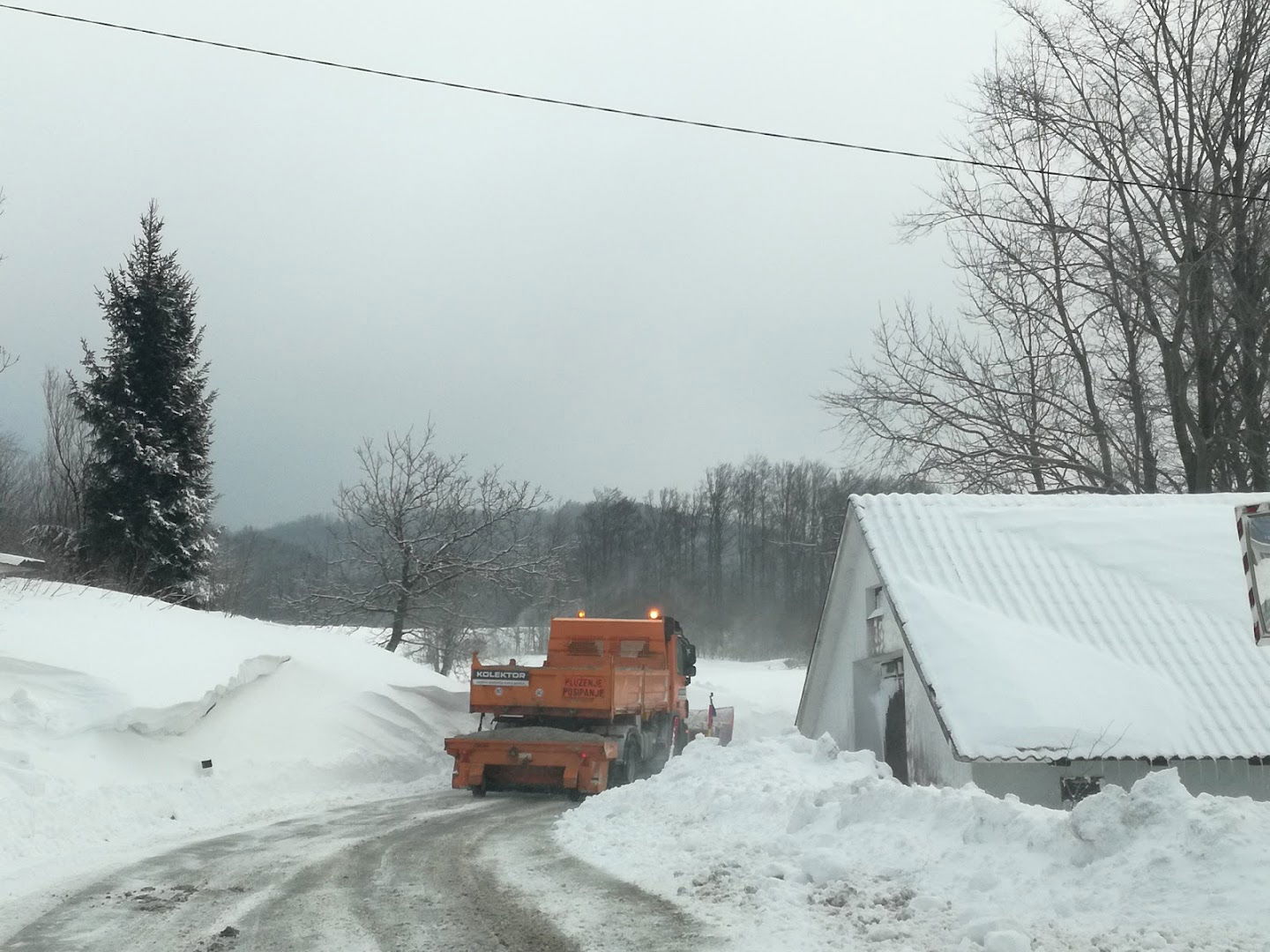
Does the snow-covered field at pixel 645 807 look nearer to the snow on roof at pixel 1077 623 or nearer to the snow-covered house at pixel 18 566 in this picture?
the snow on roof at pixel 1077 623

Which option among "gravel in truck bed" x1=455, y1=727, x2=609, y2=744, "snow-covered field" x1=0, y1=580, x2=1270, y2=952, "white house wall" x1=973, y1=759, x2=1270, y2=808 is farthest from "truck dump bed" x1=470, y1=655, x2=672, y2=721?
"white house wall" x1=973, y1=759, x2=1270, y2=808

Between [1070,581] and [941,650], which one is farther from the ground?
[1070,581]

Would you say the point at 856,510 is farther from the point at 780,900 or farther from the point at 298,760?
the point at 780,900

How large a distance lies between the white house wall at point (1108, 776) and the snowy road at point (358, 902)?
17.7ft

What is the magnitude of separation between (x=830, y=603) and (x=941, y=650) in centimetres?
544

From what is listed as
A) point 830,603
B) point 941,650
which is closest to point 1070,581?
point 941,650

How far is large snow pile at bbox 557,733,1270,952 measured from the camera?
5645 millimetres

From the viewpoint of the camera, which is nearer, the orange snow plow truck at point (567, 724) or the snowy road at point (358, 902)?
the snowy road at point (358, 902)

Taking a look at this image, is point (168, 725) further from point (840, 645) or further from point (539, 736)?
point (840, 645)

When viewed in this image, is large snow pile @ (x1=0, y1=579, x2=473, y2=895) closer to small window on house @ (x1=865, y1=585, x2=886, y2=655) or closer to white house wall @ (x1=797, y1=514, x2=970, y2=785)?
Answer: white house wall @ (x1=797, y1=514, x2=970, y2=785)

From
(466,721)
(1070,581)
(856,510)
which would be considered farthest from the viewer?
(466,721)

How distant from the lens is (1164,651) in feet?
45.4

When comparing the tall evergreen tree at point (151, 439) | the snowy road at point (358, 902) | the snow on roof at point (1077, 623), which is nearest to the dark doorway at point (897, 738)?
the snow on roof at point (1077, 623)

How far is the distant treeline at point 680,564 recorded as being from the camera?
1210 inches
